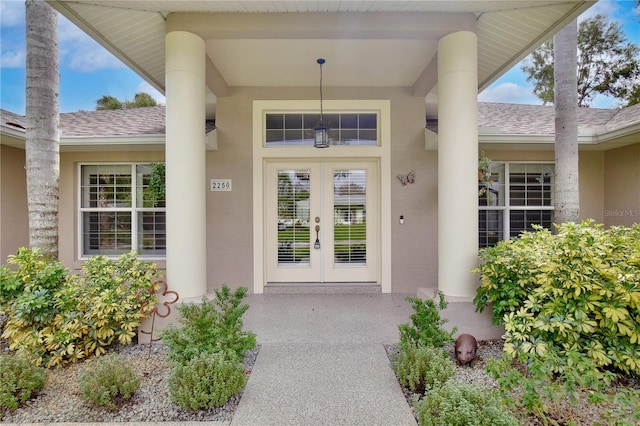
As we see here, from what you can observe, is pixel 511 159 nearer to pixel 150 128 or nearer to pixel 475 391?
pixel 475 391

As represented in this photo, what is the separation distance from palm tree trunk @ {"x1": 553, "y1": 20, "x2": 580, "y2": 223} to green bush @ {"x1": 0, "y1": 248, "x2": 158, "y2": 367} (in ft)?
19.3

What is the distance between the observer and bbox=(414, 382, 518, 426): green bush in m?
2.04

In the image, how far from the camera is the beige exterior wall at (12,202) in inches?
247

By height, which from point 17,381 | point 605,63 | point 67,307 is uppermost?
point 605,63

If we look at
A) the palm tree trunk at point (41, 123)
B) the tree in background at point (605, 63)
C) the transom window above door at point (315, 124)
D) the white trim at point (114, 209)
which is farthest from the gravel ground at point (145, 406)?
the tree in background at point (605, 63)

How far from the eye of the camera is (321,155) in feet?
20.3

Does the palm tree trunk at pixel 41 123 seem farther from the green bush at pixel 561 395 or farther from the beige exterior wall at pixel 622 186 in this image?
the beige exterior wall at pixel 622 186

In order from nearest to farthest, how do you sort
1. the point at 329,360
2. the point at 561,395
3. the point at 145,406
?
the point at 561,395 → the point at 145,406 → the point at 329,360

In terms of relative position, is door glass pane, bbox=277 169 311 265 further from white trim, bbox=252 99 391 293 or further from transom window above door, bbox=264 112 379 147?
transom window above door, bbox=264 112 379 147

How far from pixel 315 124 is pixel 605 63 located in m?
17.6

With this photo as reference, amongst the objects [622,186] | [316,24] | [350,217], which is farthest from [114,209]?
[622,186]

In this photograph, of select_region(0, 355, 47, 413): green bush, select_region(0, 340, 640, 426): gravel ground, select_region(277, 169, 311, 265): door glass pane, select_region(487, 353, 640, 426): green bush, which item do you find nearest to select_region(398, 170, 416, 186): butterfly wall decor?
select_region(277, 169, 311, 265): door glass pane

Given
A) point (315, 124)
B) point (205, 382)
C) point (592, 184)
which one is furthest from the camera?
point (592, 184)

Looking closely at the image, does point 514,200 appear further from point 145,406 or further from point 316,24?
point 145,406
